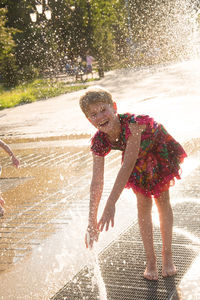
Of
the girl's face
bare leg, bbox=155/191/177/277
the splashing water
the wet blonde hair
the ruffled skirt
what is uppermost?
the wet blonde hair

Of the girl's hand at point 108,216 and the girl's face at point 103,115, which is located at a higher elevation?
the girl's face at point 103,115

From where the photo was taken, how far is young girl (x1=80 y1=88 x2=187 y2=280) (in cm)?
275

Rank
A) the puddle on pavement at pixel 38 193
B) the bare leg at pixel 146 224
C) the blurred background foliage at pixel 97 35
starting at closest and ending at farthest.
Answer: the bare leg at pixel 146 224 → the puddle on pavement at pixel 38 193 → the blurred background foliage at pixel 97 35

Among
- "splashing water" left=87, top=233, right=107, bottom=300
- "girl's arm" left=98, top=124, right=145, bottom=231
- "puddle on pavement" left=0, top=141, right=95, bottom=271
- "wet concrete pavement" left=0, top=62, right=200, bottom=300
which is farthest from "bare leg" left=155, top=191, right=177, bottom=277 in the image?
"puddle on pavement" left=0, top=141, right=95, bottom=271

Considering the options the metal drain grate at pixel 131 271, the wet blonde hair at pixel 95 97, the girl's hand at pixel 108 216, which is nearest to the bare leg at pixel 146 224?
the metal drain grate at pixel 131 271

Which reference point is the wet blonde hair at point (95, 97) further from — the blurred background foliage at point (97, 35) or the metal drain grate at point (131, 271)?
the blurred background foliage at point (97, 35)

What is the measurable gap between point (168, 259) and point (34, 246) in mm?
1361

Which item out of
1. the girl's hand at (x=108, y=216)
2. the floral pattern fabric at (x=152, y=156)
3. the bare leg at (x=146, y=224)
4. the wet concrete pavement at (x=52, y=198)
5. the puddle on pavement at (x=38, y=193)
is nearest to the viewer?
the girl's hand at (x=108, y=216)

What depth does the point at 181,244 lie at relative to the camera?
358 cm

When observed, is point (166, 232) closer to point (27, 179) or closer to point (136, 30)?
point (27, 179)

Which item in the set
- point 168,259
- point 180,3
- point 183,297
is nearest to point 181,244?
point 168,259

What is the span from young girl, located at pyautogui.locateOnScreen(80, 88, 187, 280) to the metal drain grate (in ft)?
0.42

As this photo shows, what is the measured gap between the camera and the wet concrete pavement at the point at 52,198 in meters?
3.45

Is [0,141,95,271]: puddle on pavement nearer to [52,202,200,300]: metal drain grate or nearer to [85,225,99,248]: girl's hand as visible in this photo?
[52,202,200,300]: metal drain grate
